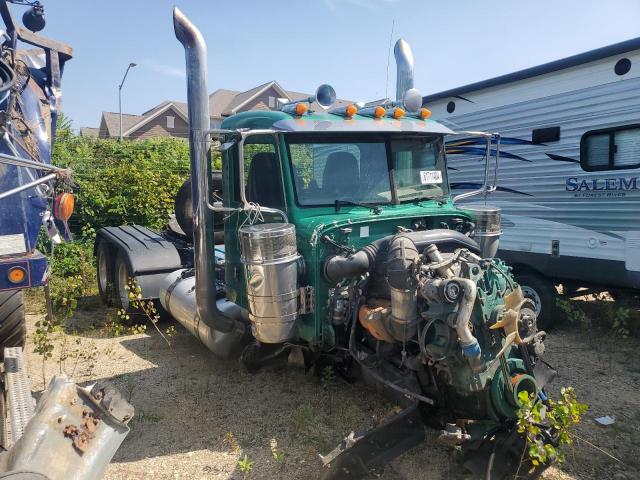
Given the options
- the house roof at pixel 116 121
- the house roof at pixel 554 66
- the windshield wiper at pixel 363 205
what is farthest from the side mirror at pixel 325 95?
the house roof at pixel 116 121

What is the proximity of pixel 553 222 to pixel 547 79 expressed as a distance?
1.72m

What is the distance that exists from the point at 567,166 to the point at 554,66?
118cm

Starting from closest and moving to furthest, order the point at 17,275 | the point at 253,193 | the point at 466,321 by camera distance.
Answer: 1. the point at 466,321
2. the point at 17,275
3. the point at 253,193

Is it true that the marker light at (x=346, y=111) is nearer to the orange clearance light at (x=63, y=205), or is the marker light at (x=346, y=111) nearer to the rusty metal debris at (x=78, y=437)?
the orange clearance light at (x=63, y=205)

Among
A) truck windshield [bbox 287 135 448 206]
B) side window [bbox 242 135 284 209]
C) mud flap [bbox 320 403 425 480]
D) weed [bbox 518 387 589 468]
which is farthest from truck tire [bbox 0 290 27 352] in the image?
weed [bbox 518 387 589 468]

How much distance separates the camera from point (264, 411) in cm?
425

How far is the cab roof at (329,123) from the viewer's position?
3.84 m

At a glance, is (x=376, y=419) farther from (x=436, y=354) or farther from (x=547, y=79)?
(x=547, y=79)

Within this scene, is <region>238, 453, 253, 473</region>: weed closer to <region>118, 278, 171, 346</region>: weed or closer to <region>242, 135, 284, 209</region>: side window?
<region>242, 135, 284, 209</region>: side window

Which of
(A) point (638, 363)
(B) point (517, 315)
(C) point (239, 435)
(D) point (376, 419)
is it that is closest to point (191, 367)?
(C) point (239, 435)

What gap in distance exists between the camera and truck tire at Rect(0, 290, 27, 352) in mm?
4075

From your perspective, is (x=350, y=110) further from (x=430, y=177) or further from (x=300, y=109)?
(x=430, y=177)

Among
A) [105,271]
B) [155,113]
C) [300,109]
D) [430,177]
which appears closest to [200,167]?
[300,109]

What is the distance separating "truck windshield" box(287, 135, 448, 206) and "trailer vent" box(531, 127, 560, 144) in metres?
2.56
